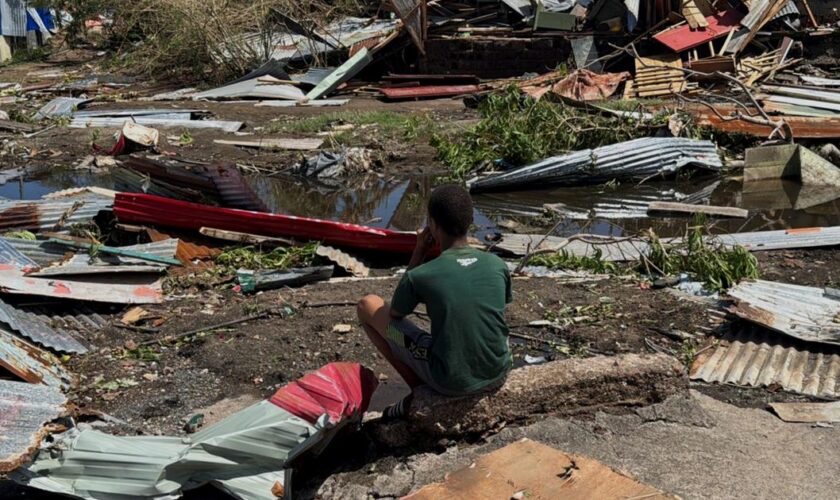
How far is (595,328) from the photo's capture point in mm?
5672

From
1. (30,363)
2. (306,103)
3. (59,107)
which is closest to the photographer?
(30,363)

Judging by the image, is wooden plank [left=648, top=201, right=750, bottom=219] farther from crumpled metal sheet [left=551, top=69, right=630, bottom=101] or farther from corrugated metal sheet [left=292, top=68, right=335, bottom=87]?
corrugated metal sheet [left=292, top=68, right=335, bottom=87]

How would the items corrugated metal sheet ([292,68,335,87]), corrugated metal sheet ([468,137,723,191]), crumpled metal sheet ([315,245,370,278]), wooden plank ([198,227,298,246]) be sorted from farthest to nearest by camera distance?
1. corrugated metal sheet ([292,68,335,87])
2. corrugated metal sheet ([468,137,723,191])
3. wooden plank ([198,227,298,246])
4. crumpled metal sheet ([315,245,370,278])

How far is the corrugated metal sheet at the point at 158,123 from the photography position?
14.2 m

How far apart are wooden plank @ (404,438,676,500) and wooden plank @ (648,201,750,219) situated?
5.92m

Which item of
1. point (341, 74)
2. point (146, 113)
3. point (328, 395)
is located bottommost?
point (146, 113)

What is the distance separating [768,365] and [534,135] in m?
6.48

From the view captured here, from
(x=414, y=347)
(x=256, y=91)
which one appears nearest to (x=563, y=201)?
(x=414, y=347)

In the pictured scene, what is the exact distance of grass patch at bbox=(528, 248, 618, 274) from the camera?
692cm

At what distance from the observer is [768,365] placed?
16.5 ft

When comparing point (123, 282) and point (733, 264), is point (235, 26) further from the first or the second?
point (733, 264)

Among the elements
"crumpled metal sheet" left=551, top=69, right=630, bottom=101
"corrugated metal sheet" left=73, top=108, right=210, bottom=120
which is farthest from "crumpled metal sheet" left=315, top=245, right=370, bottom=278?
"corrugated metal sheet" left=73, top=108, right=210, bottom=120

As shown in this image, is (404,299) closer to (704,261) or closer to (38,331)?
(38,331)

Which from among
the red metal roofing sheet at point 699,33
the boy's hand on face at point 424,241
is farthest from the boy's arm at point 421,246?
the red metal roofing sheet at point 699,33
